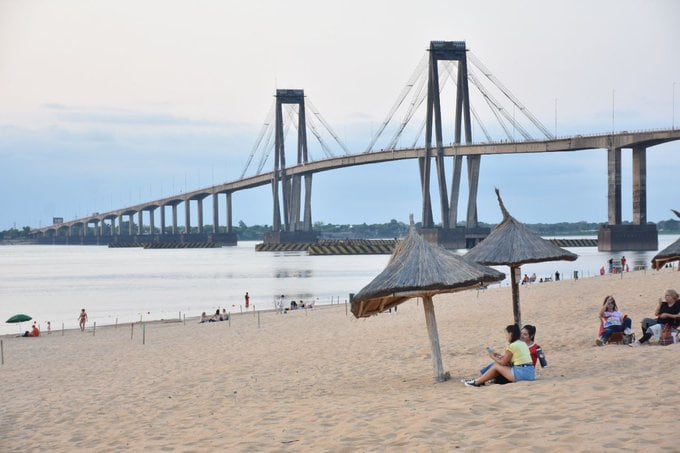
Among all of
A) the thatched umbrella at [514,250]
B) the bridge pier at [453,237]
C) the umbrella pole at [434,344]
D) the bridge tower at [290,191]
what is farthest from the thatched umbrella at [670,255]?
the bridge tower at [290,191]

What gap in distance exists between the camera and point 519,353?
290 inches

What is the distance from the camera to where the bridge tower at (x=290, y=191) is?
85.9m

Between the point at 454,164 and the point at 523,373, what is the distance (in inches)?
2413

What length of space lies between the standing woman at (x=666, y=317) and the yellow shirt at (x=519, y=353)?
2299 mm

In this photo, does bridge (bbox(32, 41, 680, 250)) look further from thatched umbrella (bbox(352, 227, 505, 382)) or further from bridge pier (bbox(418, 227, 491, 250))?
thatched umbrella (bbox(352, 227, 505, 382))

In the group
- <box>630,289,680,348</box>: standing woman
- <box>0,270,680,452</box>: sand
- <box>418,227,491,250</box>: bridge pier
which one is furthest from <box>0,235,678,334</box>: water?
<box>630,289,680,348</box>: standing woman

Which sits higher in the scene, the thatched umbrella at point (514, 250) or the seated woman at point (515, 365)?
the thatched umbrella at point (514, 250)

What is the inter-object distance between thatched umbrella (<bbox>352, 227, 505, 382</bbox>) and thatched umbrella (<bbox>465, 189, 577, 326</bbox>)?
2.24 meters

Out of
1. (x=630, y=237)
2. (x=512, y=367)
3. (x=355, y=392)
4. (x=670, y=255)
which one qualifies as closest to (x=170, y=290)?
(x=630, y=237)

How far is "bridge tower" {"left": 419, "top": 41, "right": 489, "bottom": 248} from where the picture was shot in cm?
6750

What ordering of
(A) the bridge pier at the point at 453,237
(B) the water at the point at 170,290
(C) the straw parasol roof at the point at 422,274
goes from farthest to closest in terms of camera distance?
1. (A) the bridge pier at the point at 453,237
2. (B) the water at the point at 170,290
3. (C) the straw parasol roof at the point at 422,274

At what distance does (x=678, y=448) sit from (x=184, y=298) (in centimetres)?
3237

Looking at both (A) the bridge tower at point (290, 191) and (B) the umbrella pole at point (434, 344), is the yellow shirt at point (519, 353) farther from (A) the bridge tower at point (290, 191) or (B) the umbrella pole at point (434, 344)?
(A) the bridge tower at point (290, 191)

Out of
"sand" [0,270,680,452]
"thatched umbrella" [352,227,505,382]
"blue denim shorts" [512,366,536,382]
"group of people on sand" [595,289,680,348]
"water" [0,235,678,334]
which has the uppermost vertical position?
"thatched umbrella" [352,227,505,382]
